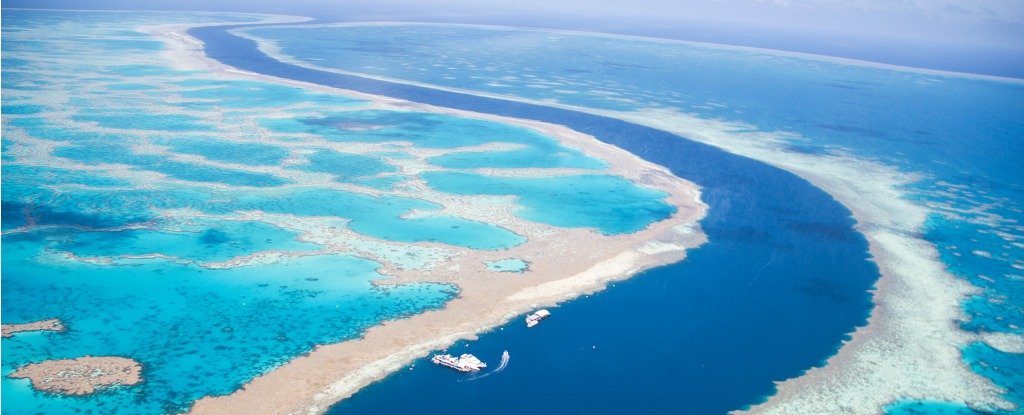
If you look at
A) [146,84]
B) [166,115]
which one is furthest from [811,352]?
[146,84]

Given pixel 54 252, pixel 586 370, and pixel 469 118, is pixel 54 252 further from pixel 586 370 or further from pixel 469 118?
pixel 469 118

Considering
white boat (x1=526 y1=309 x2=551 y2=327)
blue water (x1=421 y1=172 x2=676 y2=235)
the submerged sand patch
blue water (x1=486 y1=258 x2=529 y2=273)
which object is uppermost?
blue water (x1=421 y1=172 x2=676 y2=235)

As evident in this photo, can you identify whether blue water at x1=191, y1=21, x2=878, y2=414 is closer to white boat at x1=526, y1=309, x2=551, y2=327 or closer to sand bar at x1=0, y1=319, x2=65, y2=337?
white boat at x1=526, y1=309, x2=551, y2=327

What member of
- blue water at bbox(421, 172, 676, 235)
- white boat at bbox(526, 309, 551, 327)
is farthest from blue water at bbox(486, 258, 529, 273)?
blue water at bbox(421, 172, 676, 235)

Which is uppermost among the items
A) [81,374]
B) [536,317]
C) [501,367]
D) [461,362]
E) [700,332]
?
[700,332]

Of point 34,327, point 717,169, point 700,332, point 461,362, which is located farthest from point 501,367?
point 717,169

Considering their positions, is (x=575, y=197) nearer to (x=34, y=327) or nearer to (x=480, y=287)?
(x=480, y=287)
